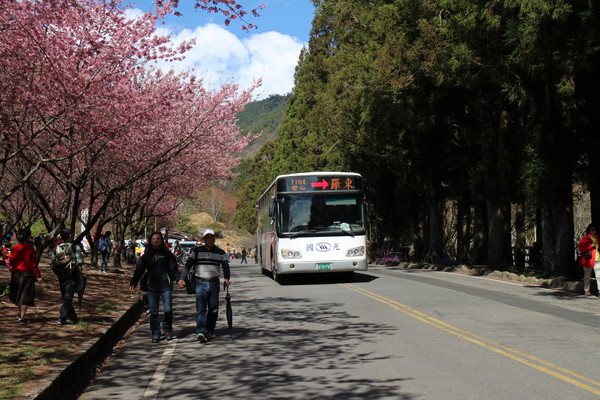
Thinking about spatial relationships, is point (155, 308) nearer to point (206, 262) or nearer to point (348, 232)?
point (206, 262)

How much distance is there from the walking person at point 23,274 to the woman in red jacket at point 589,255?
479 inches

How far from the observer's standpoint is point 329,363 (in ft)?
27.2

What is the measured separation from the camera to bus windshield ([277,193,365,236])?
2050 centimetres

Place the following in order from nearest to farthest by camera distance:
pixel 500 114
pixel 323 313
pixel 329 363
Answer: pixel 329 363, pixel 323 313, pixel 500 114

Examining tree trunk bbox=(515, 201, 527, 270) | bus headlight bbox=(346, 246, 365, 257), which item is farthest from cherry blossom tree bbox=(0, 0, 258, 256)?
tree trunk bbox=(515, 201, 527, 270)

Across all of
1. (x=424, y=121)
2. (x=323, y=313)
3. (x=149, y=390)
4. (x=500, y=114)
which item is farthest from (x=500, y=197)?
(x=149, y=390)

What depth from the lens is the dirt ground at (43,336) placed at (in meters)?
7.09

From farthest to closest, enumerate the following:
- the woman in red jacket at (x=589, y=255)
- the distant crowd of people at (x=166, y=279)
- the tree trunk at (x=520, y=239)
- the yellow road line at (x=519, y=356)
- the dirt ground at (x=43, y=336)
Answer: the tree trunk at (x=520, y=239) → the woman in red jacket at (x=589, y=255) → the distant crowd of people at (x=166, y=279) → the dirt ground at (x=43, y=336) → the yellow road line at (x=519, y=356)

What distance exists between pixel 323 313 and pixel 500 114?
15.9 m

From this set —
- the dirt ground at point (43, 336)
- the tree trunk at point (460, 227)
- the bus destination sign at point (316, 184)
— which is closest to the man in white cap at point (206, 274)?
the dirt ground at point (43, 336)

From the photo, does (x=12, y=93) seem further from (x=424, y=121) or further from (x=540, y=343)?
(x=424, y=121)

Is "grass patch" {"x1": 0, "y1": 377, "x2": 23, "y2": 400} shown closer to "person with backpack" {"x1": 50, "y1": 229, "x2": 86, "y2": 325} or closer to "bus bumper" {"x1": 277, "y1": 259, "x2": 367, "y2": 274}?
"person with backpack" {"x1": 50, "y1": 229, "x2": 86, "y2": 325}

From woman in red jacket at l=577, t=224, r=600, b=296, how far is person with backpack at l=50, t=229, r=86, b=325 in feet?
37.4

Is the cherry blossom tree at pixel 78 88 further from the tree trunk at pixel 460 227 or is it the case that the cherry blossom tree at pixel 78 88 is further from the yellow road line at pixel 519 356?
the tree trunk at pixel 460 227
